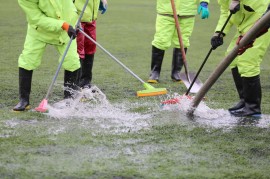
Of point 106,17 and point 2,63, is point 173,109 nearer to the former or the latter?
point 2,63

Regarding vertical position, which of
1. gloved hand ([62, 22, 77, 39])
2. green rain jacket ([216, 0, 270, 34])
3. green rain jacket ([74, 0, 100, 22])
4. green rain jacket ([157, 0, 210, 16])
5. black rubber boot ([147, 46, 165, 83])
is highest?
green rain jacket ([216, 0, 270, 34])

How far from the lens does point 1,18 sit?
14.8 m

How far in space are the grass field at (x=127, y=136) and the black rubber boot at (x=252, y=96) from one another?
129 millimetres

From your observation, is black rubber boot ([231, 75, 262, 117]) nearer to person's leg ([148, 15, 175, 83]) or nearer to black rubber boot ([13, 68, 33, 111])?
black rubber boot ([13, 68, 33, 111])

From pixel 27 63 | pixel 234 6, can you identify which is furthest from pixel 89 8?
pixel 234 6

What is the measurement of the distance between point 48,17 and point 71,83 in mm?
772

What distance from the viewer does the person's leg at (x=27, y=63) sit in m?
5.98

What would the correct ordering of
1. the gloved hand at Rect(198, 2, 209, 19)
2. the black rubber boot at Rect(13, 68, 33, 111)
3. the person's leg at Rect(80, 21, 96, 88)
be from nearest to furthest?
the black rubber boot at Rect(13, 68, 33, 111) < the person's leg at Rect(80, 21, 96, 88) < the gloved hand at Rect(198, 2, 209, 19)

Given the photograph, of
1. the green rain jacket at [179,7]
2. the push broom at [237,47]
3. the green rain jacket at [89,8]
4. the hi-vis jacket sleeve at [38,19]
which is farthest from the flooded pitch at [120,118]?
the green rain jacket at [179,7]

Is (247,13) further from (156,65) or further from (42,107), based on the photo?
(156,65)

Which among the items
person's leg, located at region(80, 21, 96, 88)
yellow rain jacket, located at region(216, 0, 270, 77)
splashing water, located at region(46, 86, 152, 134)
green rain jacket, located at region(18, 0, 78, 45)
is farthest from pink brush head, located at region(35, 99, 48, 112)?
yellow rain jacket, located at region(216, 0, 270, 77)

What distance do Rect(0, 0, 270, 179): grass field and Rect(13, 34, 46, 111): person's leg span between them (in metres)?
0.17

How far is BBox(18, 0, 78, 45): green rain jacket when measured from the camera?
19.2 ft

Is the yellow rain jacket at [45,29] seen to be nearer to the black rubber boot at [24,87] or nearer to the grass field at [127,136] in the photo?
the black rubber boot at [24,87]
